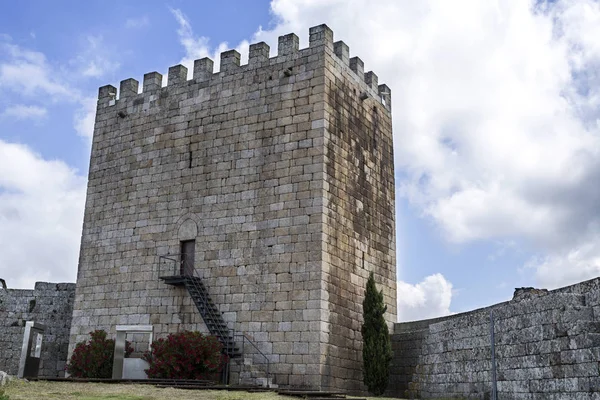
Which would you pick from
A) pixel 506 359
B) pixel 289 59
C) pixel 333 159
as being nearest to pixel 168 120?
pixel 289 59

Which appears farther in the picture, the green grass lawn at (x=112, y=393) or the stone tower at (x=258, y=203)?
the stone tower at (x=258, y=203)

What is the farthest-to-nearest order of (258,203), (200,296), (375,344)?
(258,203)
(200,296)
(375,344)

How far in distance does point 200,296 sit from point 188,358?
1920mm

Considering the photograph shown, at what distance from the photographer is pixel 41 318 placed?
20.8 metres

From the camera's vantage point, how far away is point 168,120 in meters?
18.6

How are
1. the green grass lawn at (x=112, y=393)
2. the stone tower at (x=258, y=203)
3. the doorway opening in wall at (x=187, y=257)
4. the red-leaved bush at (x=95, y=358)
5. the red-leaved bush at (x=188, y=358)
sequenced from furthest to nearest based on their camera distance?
the doorway opening in wall at (x=187, y=257), the red-leaved bush at (x=95, y=358), the stone tower at (x=258, y=203), the red-leaved bush at (x=188, y=358), the green grass lawn at (x=112, y=393)

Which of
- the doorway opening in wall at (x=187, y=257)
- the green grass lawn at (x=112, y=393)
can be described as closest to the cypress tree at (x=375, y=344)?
the green grass lawn at (x=112, y=393)

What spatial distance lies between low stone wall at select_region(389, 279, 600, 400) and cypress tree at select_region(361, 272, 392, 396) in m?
1.00

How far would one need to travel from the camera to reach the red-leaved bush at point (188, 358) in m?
14.6

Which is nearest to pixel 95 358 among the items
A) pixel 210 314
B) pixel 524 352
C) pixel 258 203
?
pixel 210 314

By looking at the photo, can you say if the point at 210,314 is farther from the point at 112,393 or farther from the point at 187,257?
the point at 112,393

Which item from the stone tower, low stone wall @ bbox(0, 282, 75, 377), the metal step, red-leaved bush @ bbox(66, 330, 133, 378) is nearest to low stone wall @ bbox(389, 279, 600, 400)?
the stone tower

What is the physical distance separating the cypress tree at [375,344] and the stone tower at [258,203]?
0.36 m

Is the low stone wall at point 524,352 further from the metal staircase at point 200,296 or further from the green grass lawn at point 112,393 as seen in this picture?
the metal staircase at point 200,296
